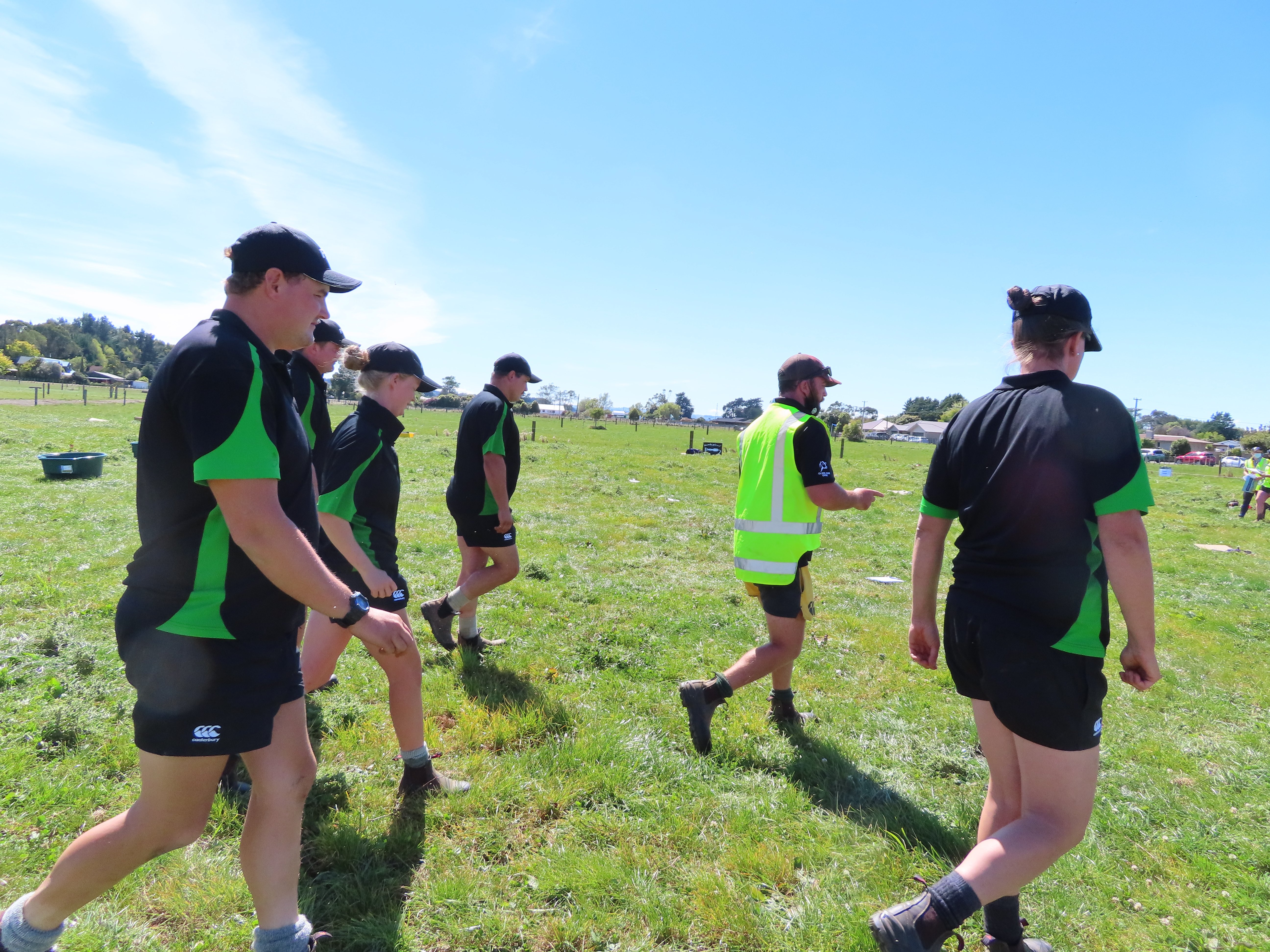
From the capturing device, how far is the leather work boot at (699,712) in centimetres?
399

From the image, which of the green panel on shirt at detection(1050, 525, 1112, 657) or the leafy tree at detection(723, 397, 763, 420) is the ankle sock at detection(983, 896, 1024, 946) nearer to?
the green panel on shirt at detection(1050, 525, 1112, 657)

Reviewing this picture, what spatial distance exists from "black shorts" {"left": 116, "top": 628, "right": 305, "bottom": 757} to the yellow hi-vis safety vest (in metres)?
2.65

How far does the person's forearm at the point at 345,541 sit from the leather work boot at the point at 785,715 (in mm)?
2731

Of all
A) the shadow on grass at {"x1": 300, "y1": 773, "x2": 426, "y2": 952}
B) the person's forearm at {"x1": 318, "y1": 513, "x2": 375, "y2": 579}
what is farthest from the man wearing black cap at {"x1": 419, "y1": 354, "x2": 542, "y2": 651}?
the shadow on grass at {"x1": 300, "y1": 773, "x2": 426, "y2": 952}

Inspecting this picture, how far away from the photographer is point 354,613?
6.74ft

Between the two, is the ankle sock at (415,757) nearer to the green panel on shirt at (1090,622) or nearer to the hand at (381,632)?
the hand at (381,632)

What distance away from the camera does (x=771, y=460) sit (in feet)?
13.1

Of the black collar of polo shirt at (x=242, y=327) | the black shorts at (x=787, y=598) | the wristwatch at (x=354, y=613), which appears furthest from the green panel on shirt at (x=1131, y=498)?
the black collar of polo shirt at (x=242, y=327)

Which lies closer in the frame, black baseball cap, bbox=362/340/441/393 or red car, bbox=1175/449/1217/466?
black baseball cap, bbox=362/340/441/393

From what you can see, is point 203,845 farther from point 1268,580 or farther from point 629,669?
point 1268,580

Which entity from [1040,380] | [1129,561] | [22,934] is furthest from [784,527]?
[22,934]

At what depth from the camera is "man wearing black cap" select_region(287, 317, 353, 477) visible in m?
3.59

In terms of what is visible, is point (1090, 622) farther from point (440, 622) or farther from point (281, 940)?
point (440, 622)

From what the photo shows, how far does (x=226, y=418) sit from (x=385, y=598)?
1.89 m
